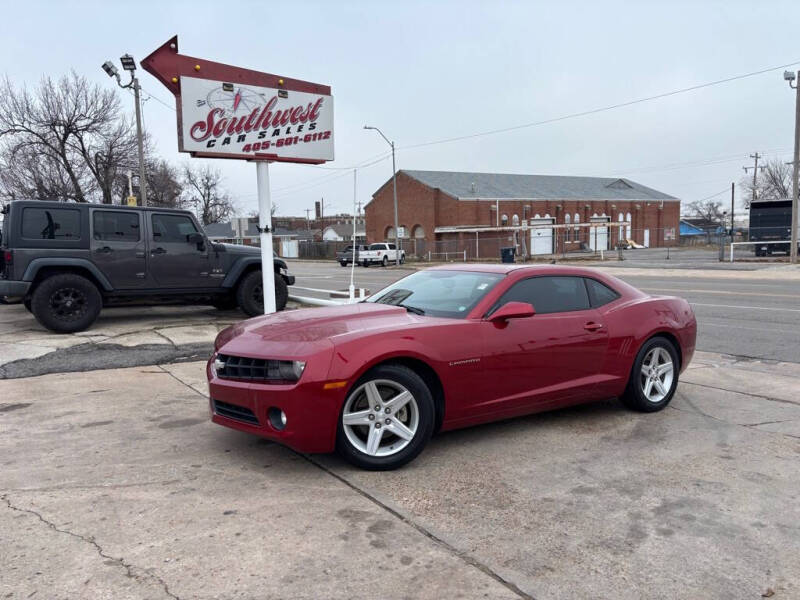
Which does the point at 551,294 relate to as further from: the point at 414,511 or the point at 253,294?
the point at 253,294

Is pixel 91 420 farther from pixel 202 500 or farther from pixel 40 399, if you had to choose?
pixel 202 500

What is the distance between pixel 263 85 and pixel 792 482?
25.8 ft

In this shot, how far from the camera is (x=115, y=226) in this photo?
1002 centimetres

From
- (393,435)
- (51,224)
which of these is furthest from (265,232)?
(393,435)

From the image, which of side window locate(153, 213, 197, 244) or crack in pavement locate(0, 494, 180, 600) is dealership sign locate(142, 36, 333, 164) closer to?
side window locate(153, 213, 197, 244)

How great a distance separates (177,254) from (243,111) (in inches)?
120

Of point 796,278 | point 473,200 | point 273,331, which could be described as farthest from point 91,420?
point 473,200

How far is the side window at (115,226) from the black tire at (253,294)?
1.95 metres

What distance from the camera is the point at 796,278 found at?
71.5 feet

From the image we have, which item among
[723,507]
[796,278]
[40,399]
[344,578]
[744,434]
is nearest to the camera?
[344,578]

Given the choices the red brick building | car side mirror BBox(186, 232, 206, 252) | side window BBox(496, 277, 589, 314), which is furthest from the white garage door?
side window BBox(496, 277, 589, 314)

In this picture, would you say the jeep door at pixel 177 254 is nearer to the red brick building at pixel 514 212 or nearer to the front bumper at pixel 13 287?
the front bumper at pixel 13 287

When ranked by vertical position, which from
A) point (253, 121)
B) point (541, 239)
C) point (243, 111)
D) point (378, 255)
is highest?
point (243, 111)

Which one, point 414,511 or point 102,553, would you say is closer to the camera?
point 102,553
